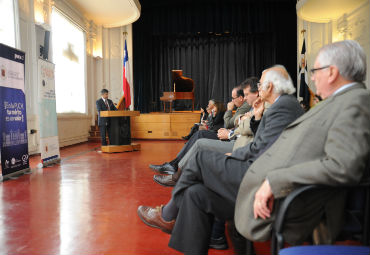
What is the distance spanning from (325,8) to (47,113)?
6.51 metres

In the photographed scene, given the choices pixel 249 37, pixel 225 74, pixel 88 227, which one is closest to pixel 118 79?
pixel 225 74

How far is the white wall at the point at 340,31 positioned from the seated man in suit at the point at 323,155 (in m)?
6.33

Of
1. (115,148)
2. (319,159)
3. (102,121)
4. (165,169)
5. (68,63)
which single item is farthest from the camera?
(68,63)

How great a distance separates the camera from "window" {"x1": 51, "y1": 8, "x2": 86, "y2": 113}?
23.4 feet

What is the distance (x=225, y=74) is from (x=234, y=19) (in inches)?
95.3

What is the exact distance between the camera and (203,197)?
140cm

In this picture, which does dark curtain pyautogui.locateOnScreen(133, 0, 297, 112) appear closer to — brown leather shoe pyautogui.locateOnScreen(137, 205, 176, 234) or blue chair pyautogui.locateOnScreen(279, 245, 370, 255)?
brown leather shoe pyautogui.locateOnScreen(137, 205, 176, 234)

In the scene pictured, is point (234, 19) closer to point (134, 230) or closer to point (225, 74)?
point (225, 74)

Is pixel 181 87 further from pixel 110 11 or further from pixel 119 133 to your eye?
pixel 119 133

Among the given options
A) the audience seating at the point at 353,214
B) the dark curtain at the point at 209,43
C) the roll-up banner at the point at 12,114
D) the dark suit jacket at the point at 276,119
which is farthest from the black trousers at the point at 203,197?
the dark curtain at the point at 209,43

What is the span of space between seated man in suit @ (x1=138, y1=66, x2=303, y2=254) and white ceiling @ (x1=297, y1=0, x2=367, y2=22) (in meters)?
6.05

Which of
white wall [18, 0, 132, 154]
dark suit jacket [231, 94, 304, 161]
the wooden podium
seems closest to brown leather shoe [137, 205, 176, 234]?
dark suit jacket [231, 94, 304, 161]

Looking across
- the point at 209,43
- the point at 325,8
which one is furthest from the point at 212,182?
the point at 209,43

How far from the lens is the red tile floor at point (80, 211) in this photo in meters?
1.84
